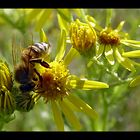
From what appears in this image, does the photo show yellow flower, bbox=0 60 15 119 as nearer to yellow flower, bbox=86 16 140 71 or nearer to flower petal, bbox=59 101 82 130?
flower petal, bbox=59 101 82 130

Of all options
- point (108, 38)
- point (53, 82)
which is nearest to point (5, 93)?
point (53, 82)

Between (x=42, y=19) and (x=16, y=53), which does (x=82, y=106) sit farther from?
(x=42, y=19)

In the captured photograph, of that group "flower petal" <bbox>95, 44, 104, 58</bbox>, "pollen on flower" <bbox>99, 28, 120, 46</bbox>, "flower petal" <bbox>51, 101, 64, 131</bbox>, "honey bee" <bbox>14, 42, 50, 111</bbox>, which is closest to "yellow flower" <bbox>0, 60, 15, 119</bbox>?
"honey bee" <bbox>14, 42, 50, 111</bbox>

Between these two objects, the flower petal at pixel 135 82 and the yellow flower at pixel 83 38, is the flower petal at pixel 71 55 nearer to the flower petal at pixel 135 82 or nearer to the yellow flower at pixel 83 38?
the yellow flower at pixel 83 38

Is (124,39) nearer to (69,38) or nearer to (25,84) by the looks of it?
(69,38)

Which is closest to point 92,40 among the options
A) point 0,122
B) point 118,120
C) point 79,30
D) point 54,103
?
point 79,30
